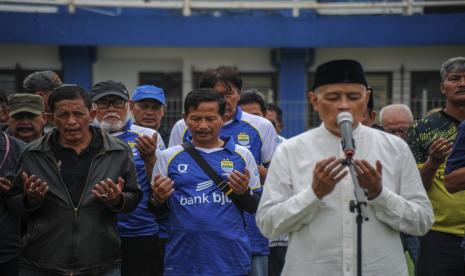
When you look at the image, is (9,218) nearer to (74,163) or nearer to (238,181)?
(74,163)

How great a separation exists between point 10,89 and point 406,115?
10.3 meters

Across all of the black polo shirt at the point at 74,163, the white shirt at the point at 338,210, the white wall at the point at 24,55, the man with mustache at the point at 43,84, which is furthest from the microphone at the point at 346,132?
A: the white wall at the point at 24,55

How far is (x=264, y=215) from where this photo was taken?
15.2ft

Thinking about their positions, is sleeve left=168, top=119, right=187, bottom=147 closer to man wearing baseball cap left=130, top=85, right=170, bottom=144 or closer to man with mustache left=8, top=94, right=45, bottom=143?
man wearing baseball cap left=130, top=85, right=170, bottom=144

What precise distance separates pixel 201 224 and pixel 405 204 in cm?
174

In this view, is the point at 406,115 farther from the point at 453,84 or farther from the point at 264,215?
the point at 264,215

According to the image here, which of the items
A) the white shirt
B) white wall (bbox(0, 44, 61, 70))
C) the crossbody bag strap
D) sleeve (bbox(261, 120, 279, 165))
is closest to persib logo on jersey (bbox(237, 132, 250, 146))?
sleeve (bbox(261, 120, 279, 165))

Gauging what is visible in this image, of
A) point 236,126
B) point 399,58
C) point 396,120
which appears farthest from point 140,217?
point 399,58

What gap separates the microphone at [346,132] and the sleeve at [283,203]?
0.31m

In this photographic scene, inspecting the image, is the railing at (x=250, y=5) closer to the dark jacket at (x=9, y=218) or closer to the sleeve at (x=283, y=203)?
the dark jacket at (x=9, y=218)

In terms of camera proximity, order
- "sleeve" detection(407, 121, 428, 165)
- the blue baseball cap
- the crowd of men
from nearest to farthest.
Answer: the crowd of men, "sleeve" detection(407, 121, 428, 165), the blue baseball cap

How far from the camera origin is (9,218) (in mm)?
6469

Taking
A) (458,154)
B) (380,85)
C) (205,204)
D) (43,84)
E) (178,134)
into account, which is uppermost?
(380,85)

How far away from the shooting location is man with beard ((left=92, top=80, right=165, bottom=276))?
22.5 ft
